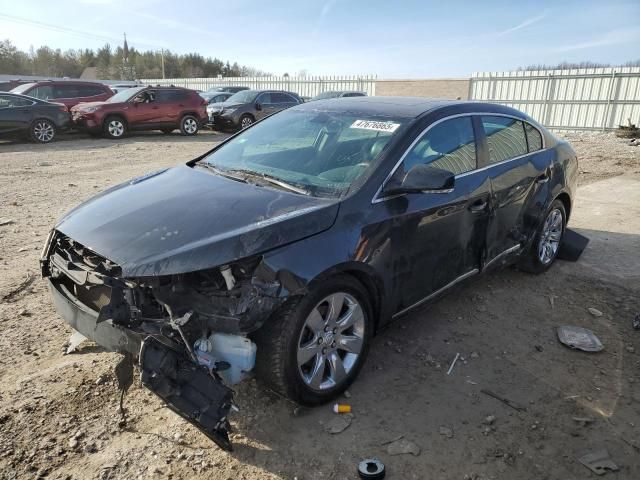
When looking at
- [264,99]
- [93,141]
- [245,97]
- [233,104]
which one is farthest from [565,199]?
[245,97]

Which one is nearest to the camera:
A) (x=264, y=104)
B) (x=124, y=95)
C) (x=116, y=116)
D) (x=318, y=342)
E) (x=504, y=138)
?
(x=318, y=342)

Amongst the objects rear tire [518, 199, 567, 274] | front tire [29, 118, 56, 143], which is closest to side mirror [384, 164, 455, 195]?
rear tire [518, 199, 567, 274]

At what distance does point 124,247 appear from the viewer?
2.57 m

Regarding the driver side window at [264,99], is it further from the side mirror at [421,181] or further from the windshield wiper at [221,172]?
the side mirror at [421,181]

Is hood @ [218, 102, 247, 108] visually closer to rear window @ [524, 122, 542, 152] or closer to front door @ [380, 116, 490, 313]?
rear window @ [524, 122, 542, 152]

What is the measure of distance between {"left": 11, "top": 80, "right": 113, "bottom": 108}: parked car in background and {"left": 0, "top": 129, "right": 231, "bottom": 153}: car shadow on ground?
115cm

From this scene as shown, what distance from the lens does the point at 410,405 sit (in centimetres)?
302

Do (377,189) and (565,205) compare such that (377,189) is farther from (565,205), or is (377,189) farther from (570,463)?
(565,205)

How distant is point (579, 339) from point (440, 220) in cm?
154

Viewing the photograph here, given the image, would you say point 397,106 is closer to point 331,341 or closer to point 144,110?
point 331,341

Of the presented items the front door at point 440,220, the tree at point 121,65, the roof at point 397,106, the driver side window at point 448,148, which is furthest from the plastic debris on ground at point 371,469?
the tree at point 121,65

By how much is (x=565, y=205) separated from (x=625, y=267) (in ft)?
3.05

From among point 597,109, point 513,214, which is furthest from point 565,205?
point 597,109

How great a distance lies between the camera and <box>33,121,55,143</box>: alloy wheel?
14.0 meters
